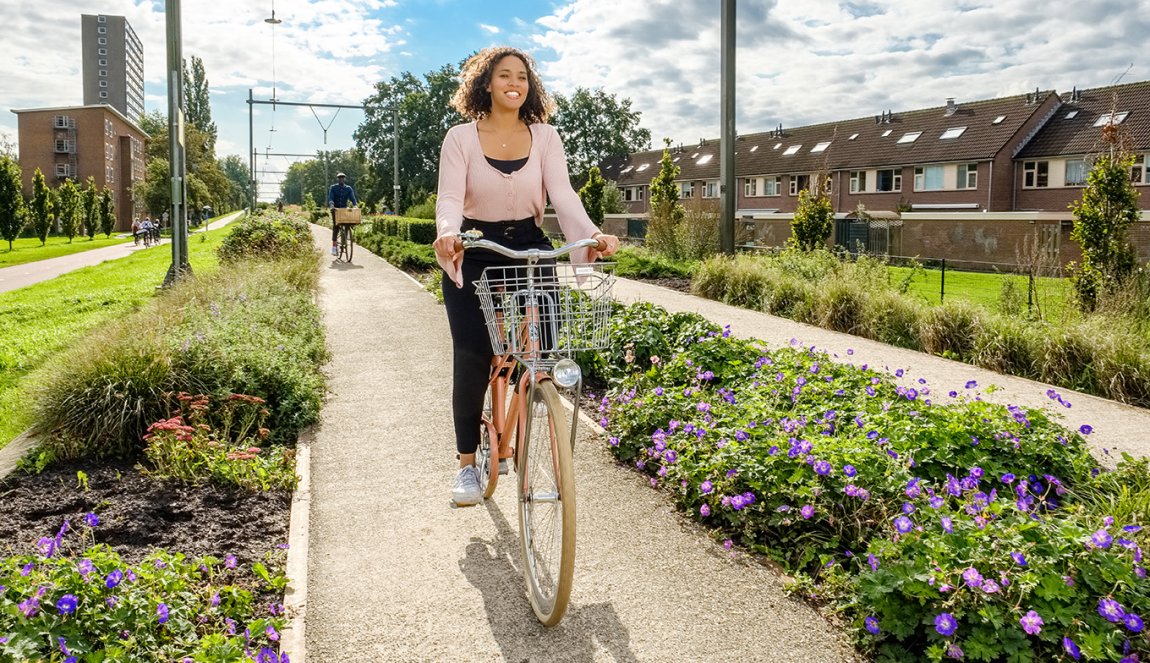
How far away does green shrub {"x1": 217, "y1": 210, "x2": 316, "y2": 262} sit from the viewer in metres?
15.3

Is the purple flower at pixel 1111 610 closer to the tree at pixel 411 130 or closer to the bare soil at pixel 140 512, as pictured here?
the bare soil at pixel 140 512

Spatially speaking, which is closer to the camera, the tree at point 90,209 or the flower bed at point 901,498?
the flower bed at point 901,498

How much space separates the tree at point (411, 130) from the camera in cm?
6353

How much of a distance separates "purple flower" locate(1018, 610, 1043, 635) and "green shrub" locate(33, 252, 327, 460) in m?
4.32

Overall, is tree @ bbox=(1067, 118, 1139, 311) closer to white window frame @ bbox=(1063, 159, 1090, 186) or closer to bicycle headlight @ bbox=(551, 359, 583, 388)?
bicycle headlight @ bbox=(551, 359, 583, 388)

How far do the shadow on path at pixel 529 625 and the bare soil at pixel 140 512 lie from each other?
969mm

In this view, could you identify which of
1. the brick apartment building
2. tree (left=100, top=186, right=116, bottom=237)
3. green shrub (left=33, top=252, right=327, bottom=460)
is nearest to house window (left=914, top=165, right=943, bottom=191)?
green shrub (left=33, top=252, right=327, bottom=460)

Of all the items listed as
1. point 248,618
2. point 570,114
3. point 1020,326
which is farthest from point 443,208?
point 570,114

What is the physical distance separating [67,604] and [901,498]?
3.09m

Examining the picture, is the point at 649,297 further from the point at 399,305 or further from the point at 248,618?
the point at 248,618

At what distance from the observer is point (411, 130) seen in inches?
2544

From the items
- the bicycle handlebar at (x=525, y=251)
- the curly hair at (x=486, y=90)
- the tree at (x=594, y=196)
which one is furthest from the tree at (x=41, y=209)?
the bicycle handlebar at (x=525, y=251)

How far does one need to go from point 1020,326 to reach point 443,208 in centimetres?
667

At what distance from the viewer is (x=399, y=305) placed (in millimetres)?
12070
